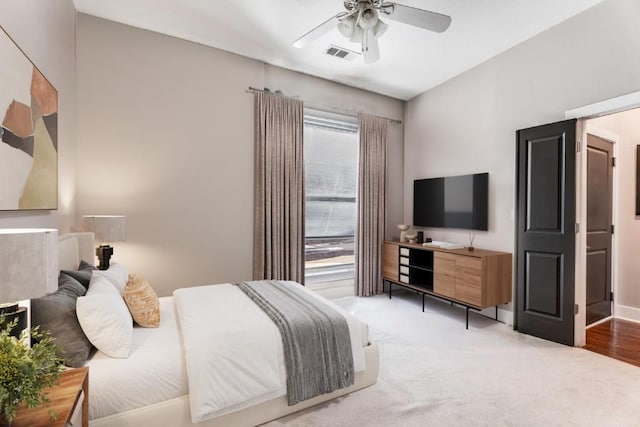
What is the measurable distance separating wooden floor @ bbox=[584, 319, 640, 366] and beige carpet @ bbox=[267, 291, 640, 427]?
0.21 meters

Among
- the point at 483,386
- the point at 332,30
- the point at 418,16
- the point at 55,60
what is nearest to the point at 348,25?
the point at 418,16

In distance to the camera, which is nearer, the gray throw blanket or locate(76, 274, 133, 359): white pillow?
locate(76, 274, 133, 359): white pillow

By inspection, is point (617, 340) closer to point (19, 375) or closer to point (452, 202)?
point (452, 202)

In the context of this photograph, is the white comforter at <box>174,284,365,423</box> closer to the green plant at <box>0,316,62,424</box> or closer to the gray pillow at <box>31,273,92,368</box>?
the gray pillow at <box>31,273,92,368</box>

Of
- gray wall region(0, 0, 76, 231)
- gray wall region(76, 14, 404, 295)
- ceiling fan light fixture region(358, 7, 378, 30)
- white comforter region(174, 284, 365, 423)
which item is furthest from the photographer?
gray wall region(76, 14, 404, 295)

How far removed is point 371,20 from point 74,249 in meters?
2.91

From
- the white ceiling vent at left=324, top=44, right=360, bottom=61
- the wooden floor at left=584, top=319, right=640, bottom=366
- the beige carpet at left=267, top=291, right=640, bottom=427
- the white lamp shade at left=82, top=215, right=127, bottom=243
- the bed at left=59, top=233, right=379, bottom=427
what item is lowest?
the wooden floor at left=584, top=319, right=640, bottom=366

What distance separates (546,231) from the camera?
3043 millimetres

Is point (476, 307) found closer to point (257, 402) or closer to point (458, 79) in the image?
point (257, 402)

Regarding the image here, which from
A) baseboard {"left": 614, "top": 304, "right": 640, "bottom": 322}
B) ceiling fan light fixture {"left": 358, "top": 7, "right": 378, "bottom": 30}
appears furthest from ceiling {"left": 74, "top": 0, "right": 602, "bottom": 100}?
baseboard {"left": 614, "top": 304, "right": 640, "bottom": 322}

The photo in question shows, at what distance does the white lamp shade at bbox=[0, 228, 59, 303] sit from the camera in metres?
0.95

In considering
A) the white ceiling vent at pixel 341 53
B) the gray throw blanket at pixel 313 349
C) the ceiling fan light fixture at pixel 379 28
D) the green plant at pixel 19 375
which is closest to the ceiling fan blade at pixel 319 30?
the ceiling fan light fixture at pixel 379 28

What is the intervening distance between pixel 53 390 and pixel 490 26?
13.5 feet

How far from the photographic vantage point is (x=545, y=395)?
6.88 ft
